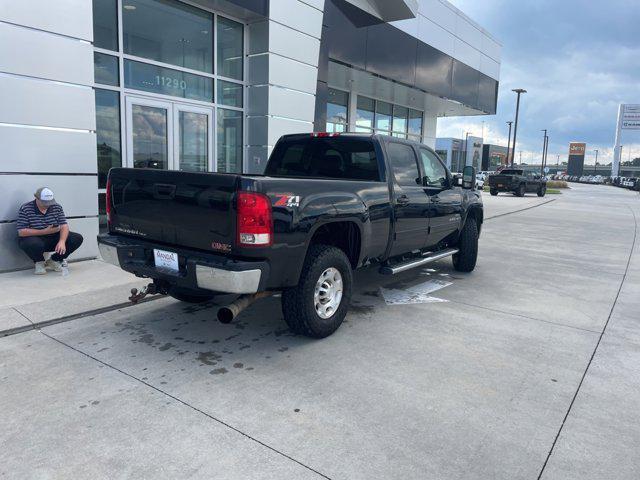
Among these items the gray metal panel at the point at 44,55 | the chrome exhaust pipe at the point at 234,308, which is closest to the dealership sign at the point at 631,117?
the gray metal panel at the point at 44,55

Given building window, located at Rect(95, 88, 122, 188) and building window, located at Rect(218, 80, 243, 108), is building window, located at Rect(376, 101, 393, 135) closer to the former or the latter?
building window, located at Rect(218, 80, 243, 108)

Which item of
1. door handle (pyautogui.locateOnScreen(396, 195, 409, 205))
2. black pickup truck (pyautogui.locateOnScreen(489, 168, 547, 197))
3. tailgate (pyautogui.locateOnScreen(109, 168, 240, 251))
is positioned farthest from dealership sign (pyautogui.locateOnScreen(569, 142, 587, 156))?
tailgate (pyautogui.locateOnScreen(109, 168, 240, 251))

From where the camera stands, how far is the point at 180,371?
3.86 meters

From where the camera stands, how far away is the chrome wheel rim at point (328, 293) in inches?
178

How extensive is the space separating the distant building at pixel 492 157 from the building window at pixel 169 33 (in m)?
86.1

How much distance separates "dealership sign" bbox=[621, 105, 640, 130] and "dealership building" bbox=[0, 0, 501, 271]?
7312 centimetres

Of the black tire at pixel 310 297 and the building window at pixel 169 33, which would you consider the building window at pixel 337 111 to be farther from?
the black tire at pixel 310 297

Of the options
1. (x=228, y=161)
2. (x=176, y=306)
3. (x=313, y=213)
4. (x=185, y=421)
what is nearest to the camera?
(x=185, y=421)

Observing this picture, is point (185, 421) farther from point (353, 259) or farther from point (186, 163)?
point (186, 163)

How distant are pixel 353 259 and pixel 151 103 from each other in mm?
5918

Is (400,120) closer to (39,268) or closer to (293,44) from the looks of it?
(293,44)

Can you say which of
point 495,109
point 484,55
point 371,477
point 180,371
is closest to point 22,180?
point 180,371

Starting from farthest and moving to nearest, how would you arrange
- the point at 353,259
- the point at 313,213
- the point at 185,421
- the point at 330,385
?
1. the point at 353,259
2. the point at 313,213
3. the point at 330,385
4. the point at 185,421

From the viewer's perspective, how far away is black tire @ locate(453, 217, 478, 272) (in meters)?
7.51
